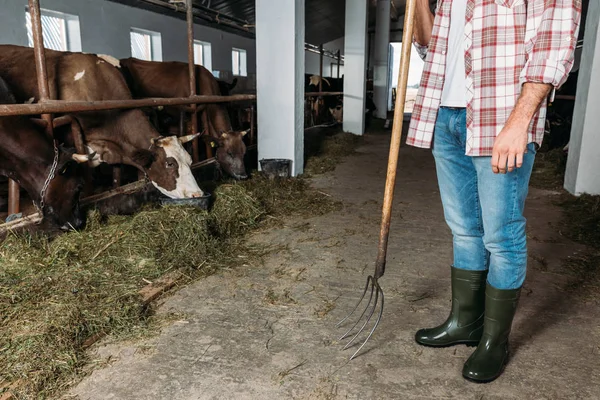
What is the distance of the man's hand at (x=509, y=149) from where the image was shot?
166 centimetres

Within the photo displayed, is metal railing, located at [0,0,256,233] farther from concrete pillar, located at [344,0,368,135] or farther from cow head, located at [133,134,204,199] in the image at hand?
concrete pillar, located at [344,0,368,135]

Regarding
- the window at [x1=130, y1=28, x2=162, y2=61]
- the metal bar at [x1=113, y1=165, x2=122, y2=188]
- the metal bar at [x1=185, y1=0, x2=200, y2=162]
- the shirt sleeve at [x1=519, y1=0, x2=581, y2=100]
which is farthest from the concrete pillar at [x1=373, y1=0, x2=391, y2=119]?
the shirt sleeve at [x1=519, y1=0, x2=581, y2=100]

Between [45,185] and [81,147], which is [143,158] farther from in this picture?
[45,185]

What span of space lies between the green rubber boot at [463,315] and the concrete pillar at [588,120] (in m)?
3.96

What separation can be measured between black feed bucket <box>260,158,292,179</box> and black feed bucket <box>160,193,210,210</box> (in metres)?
1.96

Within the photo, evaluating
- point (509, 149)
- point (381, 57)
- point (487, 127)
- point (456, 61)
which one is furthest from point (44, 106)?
point (381, 57)

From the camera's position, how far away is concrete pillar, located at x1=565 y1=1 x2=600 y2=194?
17.0 ft

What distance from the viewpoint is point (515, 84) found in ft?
5.77

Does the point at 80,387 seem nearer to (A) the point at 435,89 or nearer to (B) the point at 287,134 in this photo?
(A) the point at 435,89

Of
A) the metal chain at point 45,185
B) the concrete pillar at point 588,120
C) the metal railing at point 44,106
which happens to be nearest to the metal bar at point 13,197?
the metal railing at point 44,106

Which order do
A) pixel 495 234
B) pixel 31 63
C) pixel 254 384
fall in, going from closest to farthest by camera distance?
pixel 495 234, pixel 254 384, pixel 31 63

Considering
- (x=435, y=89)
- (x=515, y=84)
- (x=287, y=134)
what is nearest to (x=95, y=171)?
(x=287, y=134)

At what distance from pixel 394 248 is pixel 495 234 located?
192 cm

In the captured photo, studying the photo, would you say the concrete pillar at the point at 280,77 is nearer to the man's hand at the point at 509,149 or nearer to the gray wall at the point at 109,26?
the man's hand at the point at 509,149
